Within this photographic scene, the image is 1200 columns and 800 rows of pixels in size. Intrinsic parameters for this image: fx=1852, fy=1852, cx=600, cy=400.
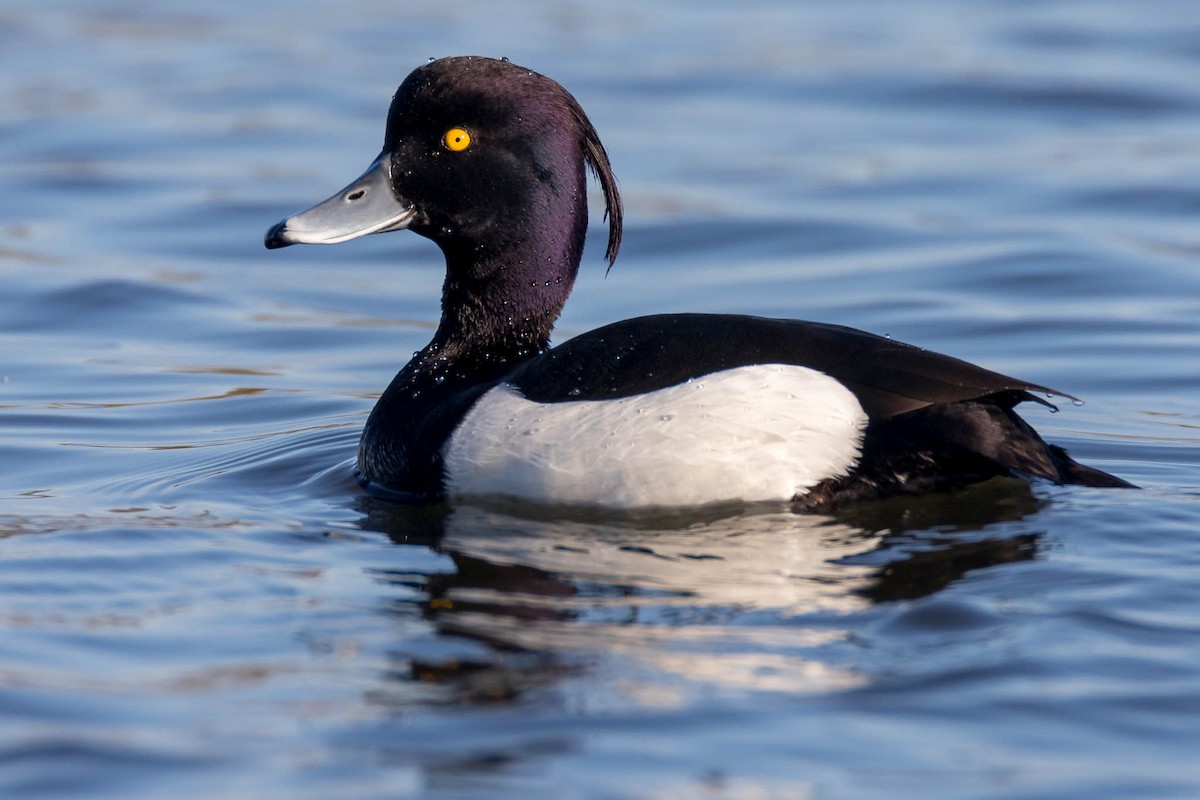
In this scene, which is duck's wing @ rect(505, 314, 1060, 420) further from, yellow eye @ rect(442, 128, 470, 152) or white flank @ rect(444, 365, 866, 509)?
yellow eye @ rect(442, 128, 470, 152)

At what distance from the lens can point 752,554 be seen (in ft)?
14.8

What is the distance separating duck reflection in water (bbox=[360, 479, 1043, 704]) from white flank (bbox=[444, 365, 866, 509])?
80 mm

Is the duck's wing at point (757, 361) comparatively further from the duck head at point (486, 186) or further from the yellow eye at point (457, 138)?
the yellow eye at point (457, 138)

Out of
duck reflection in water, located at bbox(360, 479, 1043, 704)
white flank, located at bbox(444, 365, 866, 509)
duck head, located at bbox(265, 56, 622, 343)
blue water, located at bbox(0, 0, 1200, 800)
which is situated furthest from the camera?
duck head, located at bbox(265, 56, 622, 343)

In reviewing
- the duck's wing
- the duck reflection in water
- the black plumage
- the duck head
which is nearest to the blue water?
the duck reflection in water

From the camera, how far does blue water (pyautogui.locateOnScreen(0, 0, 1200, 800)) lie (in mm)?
3441

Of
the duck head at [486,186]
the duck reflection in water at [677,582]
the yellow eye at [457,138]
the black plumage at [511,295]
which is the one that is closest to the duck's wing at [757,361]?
the black plumage at [511,295]

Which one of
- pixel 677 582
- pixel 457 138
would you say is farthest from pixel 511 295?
pixel 677 582

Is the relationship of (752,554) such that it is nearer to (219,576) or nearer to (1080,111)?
(219,576)

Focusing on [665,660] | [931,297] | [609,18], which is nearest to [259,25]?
[609,18]

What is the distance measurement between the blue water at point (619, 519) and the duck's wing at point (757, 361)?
33 cm

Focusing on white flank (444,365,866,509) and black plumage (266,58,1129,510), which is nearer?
white flank (444,365,866,509)

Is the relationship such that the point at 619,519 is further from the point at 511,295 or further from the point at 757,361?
the point at 511,295

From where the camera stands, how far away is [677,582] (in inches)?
169
